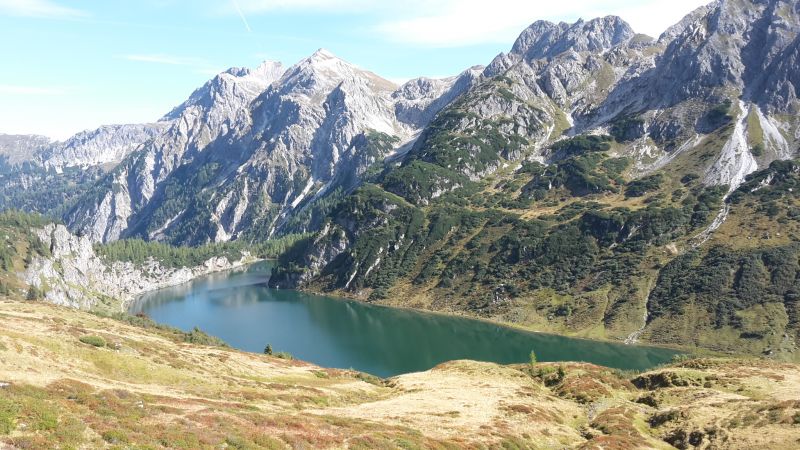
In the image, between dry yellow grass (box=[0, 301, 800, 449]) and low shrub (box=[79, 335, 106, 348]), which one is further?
low shrub (box=[79, 335, 106, 348])

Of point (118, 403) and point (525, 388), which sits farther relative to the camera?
point (525, 388)

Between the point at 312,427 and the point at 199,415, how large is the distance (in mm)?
8844

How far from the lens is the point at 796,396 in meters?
65.2

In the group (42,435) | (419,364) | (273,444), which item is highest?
(42,435)

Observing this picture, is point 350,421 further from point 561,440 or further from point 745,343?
point 745,343

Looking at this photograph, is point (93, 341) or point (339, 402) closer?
point (93, 341)

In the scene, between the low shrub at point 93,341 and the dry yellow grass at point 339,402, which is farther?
the low shrub at point 93,341

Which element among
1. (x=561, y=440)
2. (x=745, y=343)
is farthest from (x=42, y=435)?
(x=745, y=343)

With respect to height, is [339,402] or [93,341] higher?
[93,341]

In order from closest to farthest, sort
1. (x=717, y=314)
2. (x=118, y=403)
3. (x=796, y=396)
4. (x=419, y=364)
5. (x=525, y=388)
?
(x=118, y=403) < (x=796, y=396) < (x=525, y=388) < (x=419, y=364) < (x=717, y=314)

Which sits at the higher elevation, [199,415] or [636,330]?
[199,415]

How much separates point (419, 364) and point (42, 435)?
484 feet

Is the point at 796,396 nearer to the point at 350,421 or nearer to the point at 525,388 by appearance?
the point at 525,388

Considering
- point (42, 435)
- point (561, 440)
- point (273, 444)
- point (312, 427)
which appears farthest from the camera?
point (561, 440)
